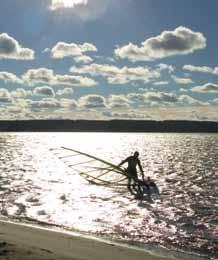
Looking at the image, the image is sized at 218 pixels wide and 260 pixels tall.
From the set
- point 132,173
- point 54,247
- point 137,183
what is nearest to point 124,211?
point 137,183

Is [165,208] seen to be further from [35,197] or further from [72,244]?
[72,244]

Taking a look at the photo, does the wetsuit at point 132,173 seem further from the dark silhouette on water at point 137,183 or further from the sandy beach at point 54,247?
the sandy beach at point 54,247

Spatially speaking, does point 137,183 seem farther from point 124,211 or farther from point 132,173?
point 124,211

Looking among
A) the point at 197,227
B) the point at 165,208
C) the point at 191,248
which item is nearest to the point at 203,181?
the point at 165,208

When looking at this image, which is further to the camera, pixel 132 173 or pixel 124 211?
pixel 132 173

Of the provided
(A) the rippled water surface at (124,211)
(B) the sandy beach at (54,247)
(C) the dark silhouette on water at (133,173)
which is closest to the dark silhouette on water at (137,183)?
(C) the dark silhouette on water at (133,173)

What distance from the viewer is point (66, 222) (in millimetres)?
24703

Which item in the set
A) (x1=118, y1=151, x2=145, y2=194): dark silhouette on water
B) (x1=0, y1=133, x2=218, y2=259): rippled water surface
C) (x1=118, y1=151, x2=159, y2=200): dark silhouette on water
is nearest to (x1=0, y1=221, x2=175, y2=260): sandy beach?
(x1=0, y1=133, x2=218, y2=259): rippled water surface

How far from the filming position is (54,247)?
1798 centimetres

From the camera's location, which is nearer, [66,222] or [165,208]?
[66,222]

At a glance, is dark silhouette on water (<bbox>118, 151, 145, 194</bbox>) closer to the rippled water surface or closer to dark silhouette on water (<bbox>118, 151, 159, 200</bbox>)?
dark silhouette on water (<bbox>118, 151, 159, 200</bbox>)

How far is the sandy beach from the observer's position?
15.6 meters

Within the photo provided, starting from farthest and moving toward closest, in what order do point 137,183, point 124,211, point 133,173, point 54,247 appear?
1. point 133,173
2. point 137,183
3. point 124,211
4. point 54,247

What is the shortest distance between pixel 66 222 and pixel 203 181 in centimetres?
2549
